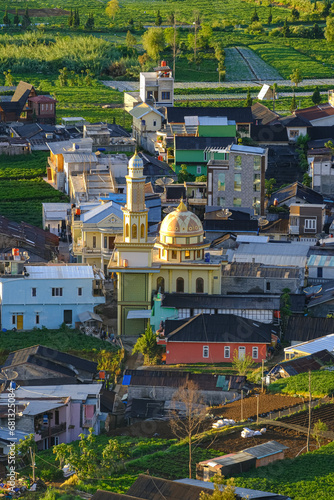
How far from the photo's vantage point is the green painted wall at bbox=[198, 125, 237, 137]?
74188 millimetres

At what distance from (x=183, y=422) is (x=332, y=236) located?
2273 centimetres

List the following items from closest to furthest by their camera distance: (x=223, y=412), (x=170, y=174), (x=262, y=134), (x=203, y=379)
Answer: (x=223, y=412), (x=203, y=379), (x=170, y=174), (x=262, y=134)

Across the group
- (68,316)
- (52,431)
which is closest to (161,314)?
(68,316)

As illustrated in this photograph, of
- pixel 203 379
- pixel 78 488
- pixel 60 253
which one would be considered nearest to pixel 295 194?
pixel 60 253

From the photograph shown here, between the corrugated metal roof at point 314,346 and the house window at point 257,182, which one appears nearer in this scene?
the corrugated metal roof at point 314,346

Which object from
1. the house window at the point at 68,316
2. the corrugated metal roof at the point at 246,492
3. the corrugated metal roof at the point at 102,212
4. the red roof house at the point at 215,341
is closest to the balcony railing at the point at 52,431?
the corrugated metal roof at the point at 246,492

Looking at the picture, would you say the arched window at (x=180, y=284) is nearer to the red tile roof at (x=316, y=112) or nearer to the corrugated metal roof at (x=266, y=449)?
the corrugated metal roof at (x=266, y=449)

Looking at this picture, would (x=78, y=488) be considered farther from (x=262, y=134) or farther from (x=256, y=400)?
(x=262, y=134)

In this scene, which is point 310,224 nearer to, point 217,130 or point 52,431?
point 217,130

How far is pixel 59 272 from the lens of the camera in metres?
48.7

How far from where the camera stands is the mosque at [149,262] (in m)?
49.1

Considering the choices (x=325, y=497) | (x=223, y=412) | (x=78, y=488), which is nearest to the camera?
(x=325, y=497)

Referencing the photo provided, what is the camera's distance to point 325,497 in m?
31.0

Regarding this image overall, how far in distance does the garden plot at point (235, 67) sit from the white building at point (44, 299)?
62.2 m
